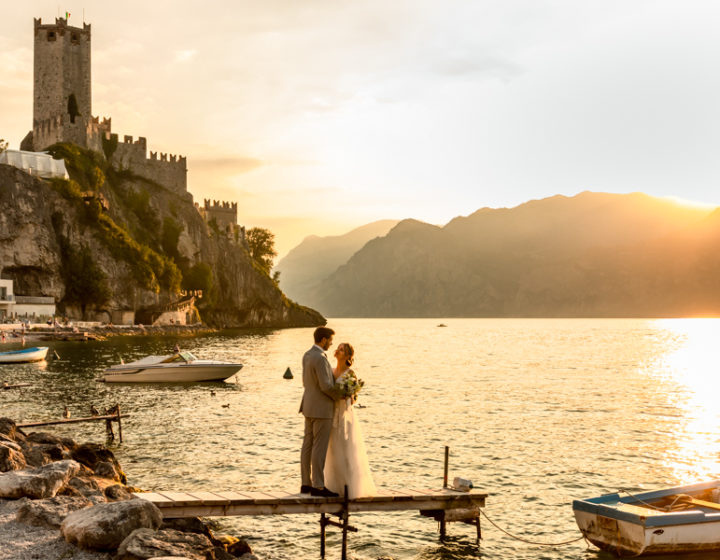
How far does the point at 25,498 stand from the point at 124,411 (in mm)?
24020

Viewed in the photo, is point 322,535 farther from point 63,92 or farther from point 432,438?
point 63,92

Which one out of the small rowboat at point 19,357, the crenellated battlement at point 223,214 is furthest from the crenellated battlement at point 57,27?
the small rowboat at point 19,357

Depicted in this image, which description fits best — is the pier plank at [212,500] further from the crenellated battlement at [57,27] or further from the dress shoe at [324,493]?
the crenellated battlement at [57,27]

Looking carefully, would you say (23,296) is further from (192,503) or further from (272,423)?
(192,503)

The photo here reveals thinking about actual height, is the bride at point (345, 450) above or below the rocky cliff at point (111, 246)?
below

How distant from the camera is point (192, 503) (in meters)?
13.7

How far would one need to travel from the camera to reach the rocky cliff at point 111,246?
108m

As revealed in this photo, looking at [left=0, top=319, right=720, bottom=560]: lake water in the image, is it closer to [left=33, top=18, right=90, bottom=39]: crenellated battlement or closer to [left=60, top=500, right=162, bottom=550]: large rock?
[left=60, top=500, right=162, bottom=550]: large rock

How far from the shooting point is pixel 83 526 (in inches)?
419

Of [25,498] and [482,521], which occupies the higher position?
[25,498]

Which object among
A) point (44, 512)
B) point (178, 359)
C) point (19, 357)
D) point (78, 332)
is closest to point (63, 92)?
point (78, 332)

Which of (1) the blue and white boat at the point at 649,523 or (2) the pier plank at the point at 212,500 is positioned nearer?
(2) the pier plank at the point at 212,500

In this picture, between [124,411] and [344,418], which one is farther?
[124,411]

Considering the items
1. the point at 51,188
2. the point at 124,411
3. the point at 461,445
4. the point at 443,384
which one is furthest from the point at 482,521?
the point at 51,188
